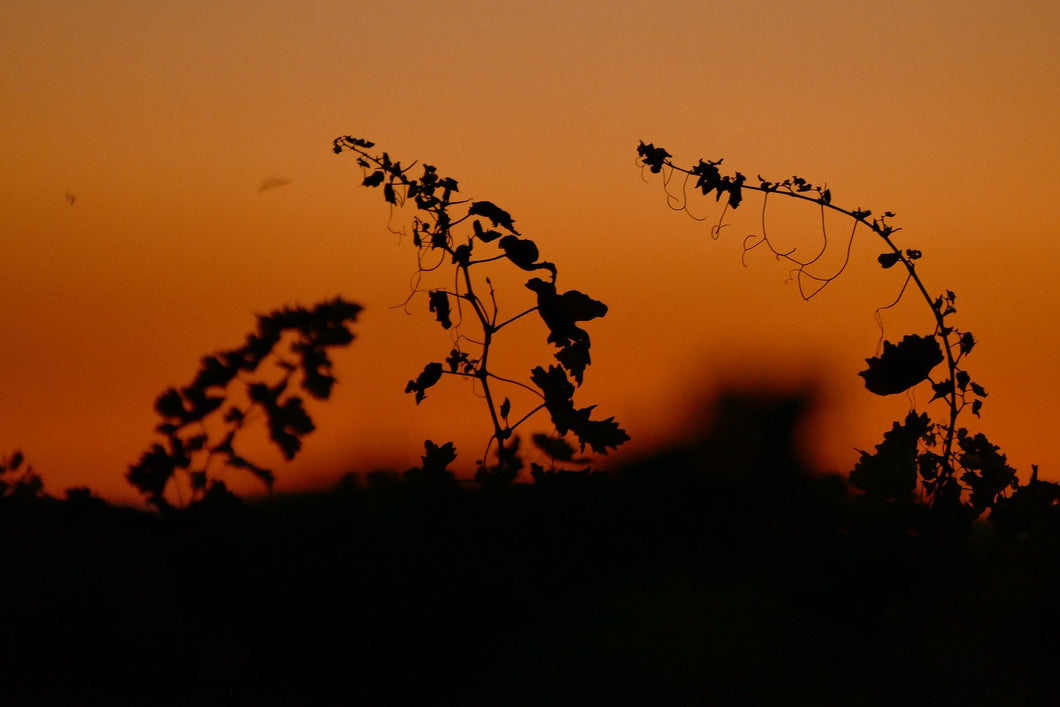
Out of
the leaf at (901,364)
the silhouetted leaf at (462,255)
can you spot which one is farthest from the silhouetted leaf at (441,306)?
the leaf at (901,364)

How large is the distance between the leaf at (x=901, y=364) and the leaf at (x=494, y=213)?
117 centimetres

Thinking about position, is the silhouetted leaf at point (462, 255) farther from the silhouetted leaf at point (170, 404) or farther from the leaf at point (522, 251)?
the silhouetted leaf at point (170, 404)

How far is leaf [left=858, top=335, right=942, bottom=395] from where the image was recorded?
3227 mm

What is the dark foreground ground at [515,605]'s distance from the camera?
251 centimetres

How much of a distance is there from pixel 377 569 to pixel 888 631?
1.36 meters

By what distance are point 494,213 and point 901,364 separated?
1329mm

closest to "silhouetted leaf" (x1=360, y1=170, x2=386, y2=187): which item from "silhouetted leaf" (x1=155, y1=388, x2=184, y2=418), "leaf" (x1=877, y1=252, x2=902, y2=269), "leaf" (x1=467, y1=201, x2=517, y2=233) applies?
"leaf" (x1=467, y1=201, x2=517, y2=233)

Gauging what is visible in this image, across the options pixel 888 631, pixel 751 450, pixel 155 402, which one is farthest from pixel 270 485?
pixel 751 450

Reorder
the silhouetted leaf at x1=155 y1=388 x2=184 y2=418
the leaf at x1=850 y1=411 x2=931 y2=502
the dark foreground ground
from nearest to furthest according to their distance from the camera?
the dark foreground ground, the silhouetted leaf at x1=155 y1=388 x2=184 y2=418, the leaf at x1=850 y1=411 x2=931 y2=502

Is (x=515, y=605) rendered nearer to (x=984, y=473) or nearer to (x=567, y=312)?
(x=567, y=312)

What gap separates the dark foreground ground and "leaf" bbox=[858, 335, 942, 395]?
43 centimetres

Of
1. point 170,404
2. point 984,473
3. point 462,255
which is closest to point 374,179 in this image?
point 462,255

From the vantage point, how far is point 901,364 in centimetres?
323

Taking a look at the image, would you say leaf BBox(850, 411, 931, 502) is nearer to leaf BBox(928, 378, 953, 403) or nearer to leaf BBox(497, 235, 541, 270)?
leaf BBox(928, 378, 953, 403)
